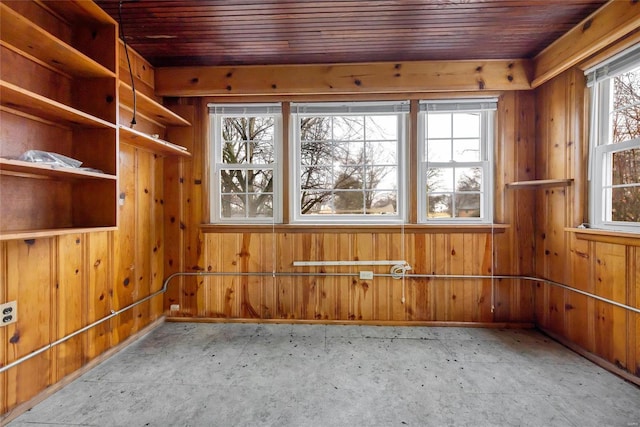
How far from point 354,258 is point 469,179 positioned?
135 cm

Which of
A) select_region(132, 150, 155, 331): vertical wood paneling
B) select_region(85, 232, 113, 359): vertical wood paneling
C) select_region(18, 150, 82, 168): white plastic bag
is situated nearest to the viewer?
select_region(18, 150, 82, 168): white plastic bag

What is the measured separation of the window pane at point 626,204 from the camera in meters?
1.78

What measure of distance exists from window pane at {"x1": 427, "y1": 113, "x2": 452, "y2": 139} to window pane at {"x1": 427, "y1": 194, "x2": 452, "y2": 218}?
23.0 inches

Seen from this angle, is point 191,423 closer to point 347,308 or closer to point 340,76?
point 347,308

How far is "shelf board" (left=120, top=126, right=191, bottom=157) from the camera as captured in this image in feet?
6.17

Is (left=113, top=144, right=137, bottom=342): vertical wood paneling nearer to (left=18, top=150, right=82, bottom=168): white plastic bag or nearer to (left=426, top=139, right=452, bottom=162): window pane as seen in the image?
(left=18, top=150, right=82, bottom=168): white plastic bag

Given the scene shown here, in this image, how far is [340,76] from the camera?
8.04 feet

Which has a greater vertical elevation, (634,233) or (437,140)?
(437,140)

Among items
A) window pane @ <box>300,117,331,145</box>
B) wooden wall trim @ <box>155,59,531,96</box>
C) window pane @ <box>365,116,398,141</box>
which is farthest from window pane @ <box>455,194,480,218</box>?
window pane @ <box>300,117,331,145</box>

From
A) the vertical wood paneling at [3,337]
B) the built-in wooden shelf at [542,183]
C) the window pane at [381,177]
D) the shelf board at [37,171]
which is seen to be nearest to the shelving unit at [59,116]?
the shelf board at [37,171]

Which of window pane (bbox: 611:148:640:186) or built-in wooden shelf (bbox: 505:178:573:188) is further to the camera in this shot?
built-in wooden shelf (bbox: 505:178:573:188)

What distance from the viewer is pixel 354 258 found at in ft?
8.33

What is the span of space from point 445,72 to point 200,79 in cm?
227

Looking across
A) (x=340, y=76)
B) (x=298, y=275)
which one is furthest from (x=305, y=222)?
(x=340, y=76)
